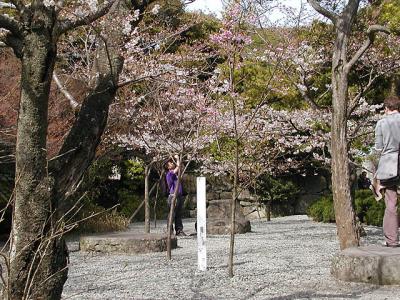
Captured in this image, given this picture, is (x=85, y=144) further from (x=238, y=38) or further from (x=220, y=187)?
(x=220, y=187)

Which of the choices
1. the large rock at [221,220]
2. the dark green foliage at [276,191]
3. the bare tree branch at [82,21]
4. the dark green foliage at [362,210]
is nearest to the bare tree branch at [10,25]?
the bare tree branch at [82,21]

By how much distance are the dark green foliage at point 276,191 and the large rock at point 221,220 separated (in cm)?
463

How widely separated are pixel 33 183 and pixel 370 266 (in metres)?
3.24

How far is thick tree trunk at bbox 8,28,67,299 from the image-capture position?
11.0 feet

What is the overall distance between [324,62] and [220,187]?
688 centimetres

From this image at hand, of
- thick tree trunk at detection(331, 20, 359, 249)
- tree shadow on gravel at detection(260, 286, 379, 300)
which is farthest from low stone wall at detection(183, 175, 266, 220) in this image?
tree shadow on gravel at detection(260, 286, 379, 300)

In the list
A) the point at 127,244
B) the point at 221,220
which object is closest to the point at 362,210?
the point at 221,220

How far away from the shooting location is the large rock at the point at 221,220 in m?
10.9

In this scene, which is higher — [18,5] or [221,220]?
[18,5]

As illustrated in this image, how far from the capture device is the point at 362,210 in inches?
512

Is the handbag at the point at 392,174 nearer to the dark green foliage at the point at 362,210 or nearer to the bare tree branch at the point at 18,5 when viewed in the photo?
the bare tree branch at the point at 18,5

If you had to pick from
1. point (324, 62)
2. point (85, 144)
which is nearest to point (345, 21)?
point (85, 144)

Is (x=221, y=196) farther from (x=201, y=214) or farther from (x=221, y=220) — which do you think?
(x=201, y=214)

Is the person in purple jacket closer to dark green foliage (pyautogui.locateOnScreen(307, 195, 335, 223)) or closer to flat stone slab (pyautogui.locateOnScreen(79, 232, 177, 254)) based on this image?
flat stone slab (pyautogui.locateOnScreen(79, 232, 177, 254))
